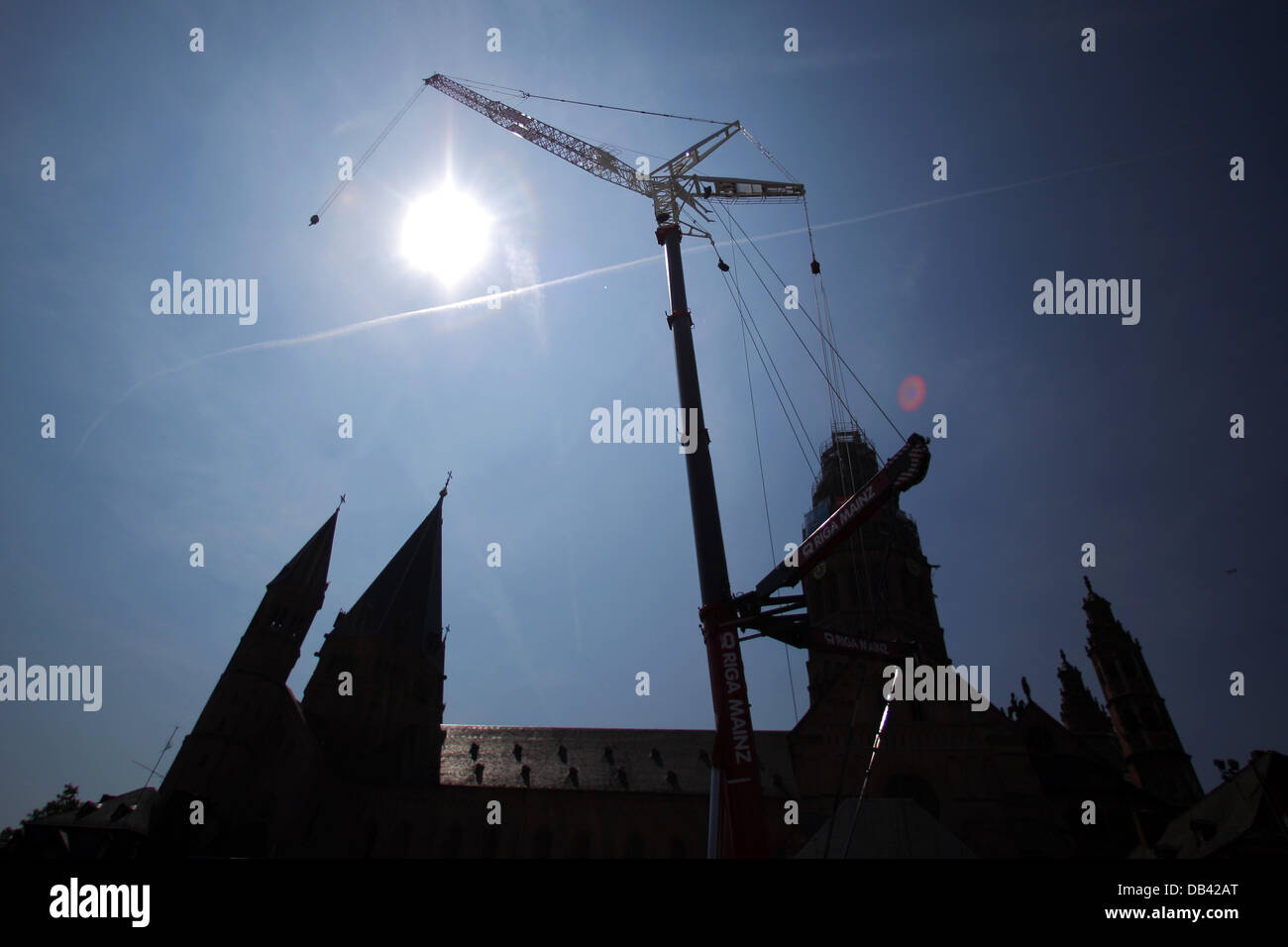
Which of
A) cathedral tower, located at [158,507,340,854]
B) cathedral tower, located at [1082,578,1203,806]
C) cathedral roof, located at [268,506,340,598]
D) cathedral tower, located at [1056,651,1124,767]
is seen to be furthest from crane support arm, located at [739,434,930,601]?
cathedral tower, located at [1056,651,1124,767]

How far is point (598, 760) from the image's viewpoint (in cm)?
4356

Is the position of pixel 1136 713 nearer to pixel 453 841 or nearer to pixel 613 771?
pixel 613 771

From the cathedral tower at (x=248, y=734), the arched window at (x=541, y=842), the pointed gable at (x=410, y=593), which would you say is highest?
the pointed gable at (x=410, y=593)

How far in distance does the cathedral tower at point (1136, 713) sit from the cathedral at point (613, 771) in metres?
0.24

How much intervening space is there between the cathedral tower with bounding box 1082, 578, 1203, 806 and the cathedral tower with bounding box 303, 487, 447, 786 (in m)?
51.5

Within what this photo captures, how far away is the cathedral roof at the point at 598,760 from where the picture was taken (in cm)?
4028

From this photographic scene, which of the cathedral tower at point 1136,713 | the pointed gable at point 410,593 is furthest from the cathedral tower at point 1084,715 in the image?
the pointed gable at point 410,593

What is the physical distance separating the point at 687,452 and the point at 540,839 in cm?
2920

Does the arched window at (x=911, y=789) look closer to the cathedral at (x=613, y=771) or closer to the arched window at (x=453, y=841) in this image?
the cathedral at (x=613, y=771)

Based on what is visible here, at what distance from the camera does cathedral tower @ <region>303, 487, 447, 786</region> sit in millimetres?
41281

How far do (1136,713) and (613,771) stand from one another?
41573mm

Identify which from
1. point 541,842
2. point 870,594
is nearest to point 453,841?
point 541,842
